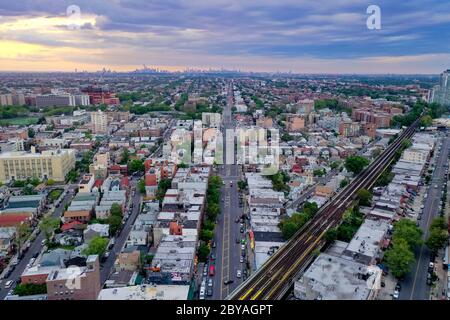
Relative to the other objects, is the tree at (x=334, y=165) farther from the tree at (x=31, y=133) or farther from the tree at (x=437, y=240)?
the tree at (x=31, y=133)

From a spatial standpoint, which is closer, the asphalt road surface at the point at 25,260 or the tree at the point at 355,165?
the asphalt road surface at the point at 25,260

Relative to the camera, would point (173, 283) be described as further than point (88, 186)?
No

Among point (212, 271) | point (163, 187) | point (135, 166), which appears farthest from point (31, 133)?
point (212, 271)

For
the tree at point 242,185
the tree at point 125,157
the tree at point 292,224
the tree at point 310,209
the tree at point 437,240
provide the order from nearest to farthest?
the tree at point 437,240 < the tree at point 292,224 < the tree at point 310,209 < the tree at point 242,185 < the tree at point 125,157

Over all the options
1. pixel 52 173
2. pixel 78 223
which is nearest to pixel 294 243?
pixel 78 223

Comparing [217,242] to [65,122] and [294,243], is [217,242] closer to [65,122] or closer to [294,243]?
[294,243]

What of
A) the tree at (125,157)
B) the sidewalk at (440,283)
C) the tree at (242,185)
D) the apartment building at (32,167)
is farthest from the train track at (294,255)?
the apartment building at (32,167)

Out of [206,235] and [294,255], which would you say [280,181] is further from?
[294,255]
